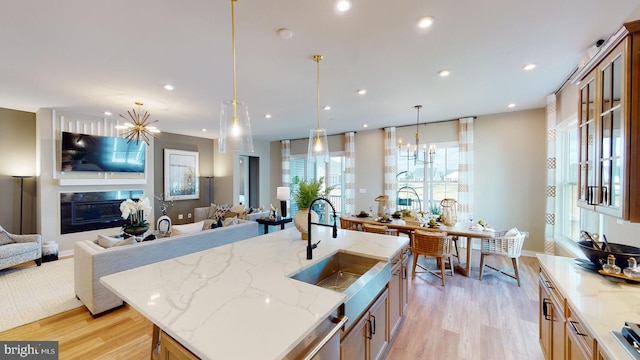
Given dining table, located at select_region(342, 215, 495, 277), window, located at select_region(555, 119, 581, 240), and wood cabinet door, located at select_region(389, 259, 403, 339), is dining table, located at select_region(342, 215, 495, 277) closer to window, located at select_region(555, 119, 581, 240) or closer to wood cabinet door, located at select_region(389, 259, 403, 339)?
window, located at select_region(555, 119, 581, 240)

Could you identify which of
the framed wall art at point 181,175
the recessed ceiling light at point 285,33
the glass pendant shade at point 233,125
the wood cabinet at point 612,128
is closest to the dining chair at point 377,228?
the wood cabinet at point 612,128

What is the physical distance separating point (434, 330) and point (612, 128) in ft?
7.24

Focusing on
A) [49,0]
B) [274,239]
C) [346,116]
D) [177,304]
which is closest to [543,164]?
[346,116]

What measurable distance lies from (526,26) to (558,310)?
2260mm

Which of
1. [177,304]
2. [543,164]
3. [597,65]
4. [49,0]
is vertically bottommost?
[177,304]

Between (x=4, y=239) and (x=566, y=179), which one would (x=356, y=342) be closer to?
(x=566, y=179)

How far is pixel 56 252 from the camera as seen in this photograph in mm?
4520

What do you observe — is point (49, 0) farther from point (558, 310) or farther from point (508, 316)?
point (508, 316)

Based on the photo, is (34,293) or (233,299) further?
(34,293)

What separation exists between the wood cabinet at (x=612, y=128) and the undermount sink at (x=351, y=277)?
1.39m

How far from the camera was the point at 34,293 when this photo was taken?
126 inches

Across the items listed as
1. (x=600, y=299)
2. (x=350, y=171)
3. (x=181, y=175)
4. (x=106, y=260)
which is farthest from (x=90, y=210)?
(x=600, y=299)

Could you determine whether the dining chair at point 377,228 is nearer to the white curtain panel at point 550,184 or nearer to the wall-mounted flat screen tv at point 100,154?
the white curtain panel at point 550,184

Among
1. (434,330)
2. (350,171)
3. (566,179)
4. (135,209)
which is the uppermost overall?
(350,171)
